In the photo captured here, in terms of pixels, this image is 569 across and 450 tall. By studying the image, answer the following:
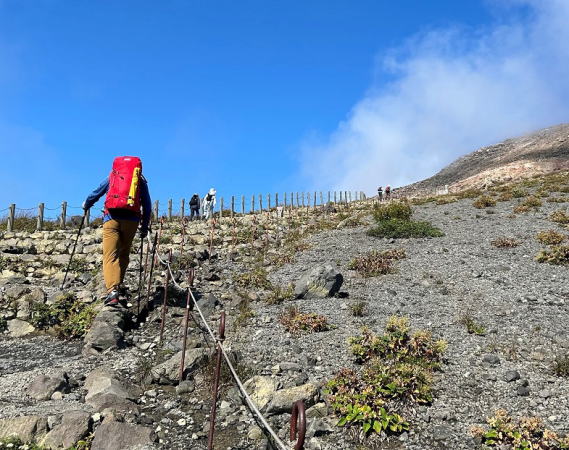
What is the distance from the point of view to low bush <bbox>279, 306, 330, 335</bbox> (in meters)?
→ 8.43

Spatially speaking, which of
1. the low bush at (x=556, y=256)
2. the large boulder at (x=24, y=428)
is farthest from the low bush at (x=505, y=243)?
the large boulder at (x=24, y=428)

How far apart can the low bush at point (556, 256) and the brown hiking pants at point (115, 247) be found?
11.2 m

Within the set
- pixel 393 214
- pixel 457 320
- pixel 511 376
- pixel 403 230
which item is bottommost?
pixel 511 376

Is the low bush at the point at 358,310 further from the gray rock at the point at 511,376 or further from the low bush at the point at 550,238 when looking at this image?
the low bush at the point at 550,238

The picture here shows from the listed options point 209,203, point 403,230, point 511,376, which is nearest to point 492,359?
point 511,376

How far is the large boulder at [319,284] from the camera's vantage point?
1084 cm

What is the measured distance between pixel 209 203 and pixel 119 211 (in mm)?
18349

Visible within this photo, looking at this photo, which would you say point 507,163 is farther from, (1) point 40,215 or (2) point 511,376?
(2) point 511,376

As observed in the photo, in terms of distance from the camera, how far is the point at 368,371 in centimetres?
624

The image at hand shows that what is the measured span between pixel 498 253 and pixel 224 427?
1176cm

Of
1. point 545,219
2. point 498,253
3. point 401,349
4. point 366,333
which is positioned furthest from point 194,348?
point 545,219

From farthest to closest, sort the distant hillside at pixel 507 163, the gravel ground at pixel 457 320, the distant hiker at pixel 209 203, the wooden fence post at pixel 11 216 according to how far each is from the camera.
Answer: the distant hillside at pixel 507 163, the distant hiker at pixel 209 203, the wooden fence post at pixel 11 216, the gravel ground at pixel 457 320

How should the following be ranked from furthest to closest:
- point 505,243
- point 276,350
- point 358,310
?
point 505,243
point 358,310
point 276,350

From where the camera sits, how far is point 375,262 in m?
13.5
